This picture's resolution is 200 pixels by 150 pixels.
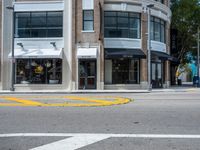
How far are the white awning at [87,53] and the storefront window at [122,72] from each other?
2.07 m

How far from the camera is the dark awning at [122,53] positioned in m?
28.4

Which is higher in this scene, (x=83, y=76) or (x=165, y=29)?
(x=165, y=29)

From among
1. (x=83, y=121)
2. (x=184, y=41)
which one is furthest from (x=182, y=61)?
(x=83, y=121)

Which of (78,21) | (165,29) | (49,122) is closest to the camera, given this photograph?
(49,122)

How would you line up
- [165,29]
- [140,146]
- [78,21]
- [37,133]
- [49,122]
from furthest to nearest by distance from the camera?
1. [165,29]
2. [78,21]
3. [49,122]
4. [37,133]
5. [140,146]

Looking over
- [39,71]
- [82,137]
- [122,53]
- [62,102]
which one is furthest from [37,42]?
[82,137]

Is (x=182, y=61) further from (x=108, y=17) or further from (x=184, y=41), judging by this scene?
(x=108, y=17)

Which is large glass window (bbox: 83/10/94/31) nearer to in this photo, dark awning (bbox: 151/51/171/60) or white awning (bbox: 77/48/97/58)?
white awning (bbox: 77/48/97/58)

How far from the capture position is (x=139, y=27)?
3059 centimetres

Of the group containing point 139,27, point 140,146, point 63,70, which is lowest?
point 140,146

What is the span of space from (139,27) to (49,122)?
72.3 feet

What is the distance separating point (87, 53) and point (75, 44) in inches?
61.4

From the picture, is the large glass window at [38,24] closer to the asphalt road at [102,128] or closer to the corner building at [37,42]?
the corner building at [37,42]

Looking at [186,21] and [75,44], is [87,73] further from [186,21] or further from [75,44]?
[186,21]
